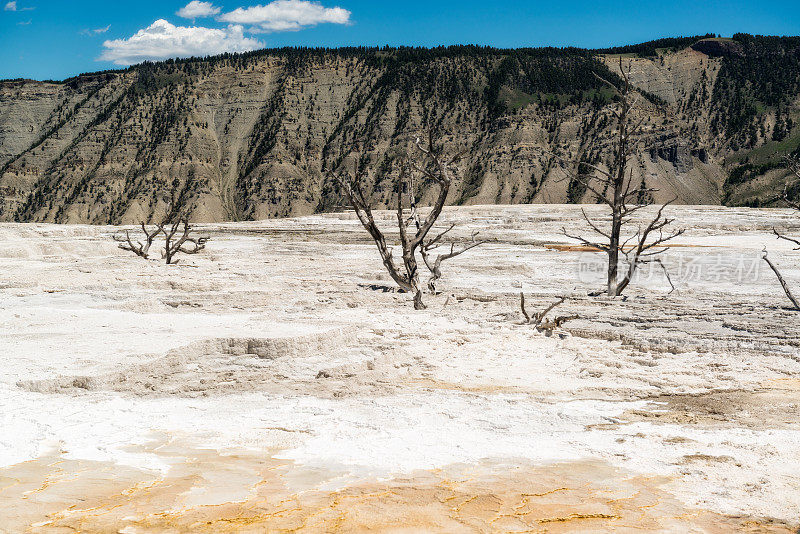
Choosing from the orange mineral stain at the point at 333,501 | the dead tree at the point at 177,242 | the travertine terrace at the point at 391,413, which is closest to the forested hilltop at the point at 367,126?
the dead tree at the point at 177,242

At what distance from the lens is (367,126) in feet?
378

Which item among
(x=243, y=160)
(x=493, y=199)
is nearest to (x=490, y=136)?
(x=493, y=199)

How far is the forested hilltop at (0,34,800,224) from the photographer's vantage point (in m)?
103

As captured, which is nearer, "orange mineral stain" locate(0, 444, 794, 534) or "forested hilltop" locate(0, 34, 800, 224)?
"orange mineral stain" locate(0, 444, 794, 534)

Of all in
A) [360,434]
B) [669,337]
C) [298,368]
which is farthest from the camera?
[669,337]

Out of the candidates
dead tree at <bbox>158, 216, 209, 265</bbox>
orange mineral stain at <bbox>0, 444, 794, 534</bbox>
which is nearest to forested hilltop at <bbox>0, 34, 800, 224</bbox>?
dead tree at <bbox>158, 216, 209, 265</bbox>

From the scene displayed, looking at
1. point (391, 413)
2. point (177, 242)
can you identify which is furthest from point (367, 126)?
point (391, 413)

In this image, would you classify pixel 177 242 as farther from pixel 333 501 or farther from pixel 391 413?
pixel 333 501

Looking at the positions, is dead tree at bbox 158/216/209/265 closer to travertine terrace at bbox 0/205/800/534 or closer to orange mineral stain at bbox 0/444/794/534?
travertine terrace at bbox 0/205/800/534

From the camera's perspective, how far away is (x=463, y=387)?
6.96 m

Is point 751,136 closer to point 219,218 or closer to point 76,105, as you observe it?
point 219,218

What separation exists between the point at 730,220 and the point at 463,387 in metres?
48.6

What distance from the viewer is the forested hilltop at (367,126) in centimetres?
10312

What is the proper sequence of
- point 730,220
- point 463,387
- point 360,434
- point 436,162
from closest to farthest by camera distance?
point 360,434, point 463,387, point 436,162, point 730,220
